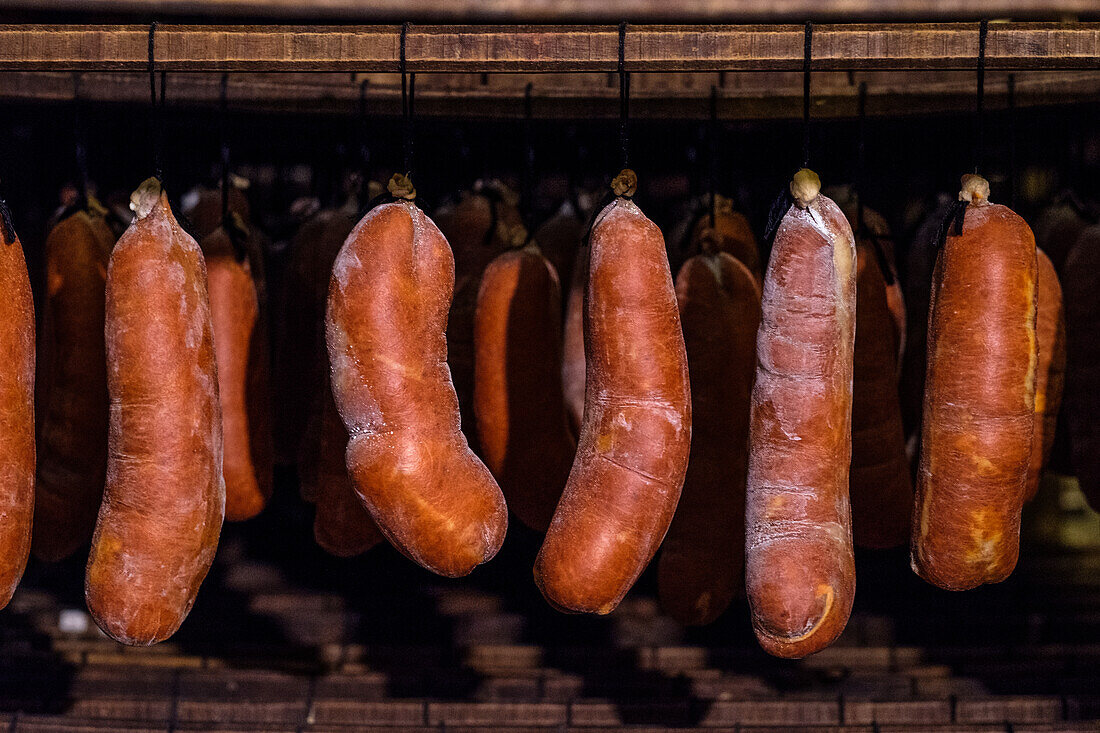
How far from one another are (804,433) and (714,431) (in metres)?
0.26

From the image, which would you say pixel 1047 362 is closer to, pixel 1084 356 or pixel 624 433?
pixel 1084 356

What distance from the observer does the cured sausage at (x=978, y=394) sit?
1.08m

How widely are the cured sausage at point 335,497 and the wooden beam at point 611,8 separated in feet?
2.12

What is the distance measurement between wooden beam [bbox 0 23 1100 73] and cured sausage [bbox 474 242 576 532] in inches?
13.5

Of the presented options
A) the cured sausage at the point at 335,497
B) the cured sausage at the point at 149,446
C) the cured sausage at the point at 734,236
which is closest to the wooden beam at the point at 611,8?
the cured sausage at the point at 734,236

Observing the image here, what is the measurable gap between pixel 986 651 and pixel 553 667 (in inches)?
43.3

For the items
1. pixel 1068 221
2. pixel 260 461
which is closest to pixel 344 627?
pixel 260 461

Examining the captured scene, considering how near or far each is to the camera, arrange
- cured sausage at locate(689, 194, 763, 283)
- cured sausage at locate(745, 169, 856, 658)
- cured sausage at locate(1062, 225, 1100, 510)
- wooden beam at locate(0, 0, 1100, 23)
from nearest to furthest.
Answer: cured sausage at locate(745, 169, 856, 658) → wooden beam at locate(0, 0, 1100, 23) → cured sausage at locate(1062, 225, 1100, 510) → cured sausage at locate(689, 194, 763, 283)

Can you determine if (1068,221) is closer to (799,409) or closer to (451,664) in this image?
(799,409)

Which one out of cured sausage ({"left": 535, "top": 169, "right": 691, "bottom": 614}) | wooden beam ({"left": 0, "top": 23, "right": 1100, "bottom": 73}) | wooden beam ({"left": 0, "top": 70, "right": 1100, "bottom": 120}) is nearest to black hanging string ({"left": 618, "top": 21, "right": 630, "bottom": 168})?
wooden beam ({"left": 0, "top": 23, "right": 1100, "bottom": 73})

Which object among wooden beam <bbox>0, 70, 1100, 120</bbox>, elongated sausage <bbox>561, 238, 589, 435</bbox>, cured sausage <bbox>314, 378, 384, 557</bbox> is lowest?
cured sausage <bbox>314, 378, 384, 557</bbox>

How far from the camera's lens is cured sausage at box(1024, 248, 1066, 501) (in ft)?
4.52

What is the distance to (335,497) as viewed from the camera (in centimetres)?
134

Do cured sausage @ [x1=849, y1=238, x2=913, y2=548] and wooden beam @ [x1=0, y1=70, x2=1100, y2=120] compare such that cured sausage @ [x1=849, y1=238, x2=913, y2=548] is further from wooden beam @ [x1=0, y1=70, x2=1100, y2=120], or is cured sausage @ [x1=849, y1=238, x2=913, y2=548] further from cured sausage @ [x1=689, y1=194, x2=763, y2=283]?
wooden beam @ [x1=0, y1=70, x2=1100, y2=120]
